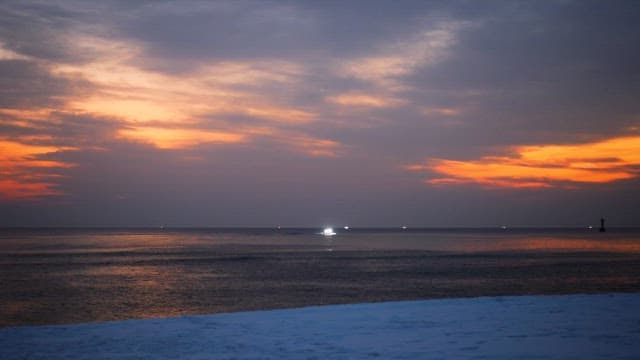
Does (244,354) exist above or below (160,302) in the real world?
above

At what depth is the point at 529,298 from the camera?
2000cm

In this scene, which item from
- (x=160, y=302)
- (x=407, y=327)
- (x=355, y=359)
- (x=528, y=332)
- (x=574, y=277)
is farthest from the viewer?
(x=574, y=277)

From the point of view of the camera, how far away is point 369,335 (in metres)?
14.1

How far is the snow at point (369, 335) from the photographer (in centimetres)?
1234

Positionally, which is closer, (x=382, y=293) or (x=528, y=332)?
(x=528, y=332)

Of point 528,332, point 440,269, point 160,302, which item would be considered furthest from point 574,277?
point 528,332

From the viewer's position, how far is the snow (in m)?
12.3

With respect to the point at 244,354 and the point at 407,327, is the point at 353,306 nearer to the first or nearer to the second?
the point at 407,327

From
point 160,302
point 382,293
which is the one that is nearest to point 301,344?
point 160,302

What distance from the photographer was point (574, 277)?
60281 millimetres

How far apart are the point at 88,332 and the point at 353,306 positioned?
7811 millimetres

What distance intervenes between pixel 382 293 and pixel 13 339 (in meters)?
34.6

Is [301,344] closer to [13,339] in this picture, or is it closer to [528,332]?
[528,332]

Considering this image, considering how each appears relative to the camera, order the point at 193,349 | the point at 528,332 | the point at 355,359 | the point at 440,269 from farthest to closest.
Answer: the point at 440,269
the point at 528,332
the point at 193,349
the point at 355,359
